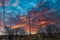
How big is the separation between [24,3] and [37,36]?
1217mm

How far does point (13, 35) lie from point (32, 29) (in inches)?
26.3

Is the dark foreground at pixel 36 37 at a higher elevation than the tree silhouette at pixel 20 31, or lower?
lower

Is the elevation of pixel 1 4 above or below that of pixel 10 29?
above

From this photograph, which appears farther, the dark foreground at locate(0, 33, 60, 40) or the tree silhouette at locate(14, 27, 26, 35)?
the tree silhouette at locate(14, 27, 26, 35)

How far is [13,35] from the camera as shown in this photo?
12.2 metres

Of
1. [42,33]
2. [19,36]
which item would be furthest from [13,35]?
[42,33]

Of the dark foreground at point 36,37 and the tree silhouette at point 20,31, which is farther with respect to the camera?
the tree silhouette at point 20,31

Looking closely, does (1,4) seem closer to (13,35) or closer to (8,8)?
(8,8)

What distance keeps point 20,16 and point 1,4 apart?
772mm

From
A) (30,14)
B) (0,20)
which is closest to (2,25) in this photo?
(0,20)

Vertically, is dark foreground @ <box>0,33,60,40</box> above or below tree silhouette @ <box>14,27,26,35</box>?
below

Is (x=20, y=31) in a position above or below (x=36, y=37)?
above

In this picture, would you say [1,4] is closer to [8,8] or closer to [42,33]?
[8,8]

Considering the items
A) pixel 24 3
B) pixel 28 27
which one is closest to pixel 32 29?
pixel 28 27
